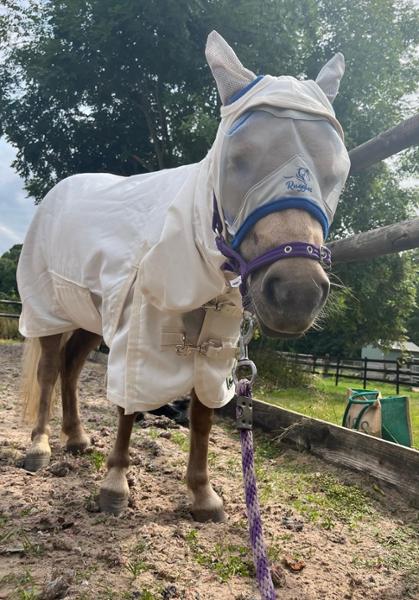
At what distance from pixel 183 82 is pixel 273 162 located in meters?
10.4

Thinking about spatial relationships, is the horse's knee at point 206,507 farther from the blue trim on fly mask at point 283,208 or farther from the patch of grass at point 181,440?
the blue trim on fly mask at point 283,208

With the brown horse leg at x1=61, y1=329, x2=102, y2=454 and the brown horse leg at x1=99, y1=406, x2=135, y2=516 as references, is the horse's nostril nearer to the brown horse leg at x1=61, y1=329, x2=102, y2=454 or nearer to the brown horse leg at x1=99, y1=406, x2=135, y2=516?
the brown horse leg at x1=99, y1=406, x2=135, y2=516

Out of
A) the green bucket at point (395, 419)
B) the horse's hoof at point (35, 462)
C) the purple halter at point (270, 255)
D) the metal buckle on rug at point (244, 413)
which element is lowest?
the horse's hoof at point (35, 462)

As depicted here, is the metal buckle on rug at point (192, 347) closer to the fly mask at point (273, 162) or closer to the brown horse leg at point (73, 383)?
the fly mask at point (273, 162)

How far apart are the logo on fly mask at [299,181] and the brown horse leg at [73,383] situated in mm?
2617

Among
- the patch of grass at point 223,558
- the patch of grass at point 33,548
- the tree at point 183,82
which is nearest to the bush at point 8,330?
the tree at point 183,82

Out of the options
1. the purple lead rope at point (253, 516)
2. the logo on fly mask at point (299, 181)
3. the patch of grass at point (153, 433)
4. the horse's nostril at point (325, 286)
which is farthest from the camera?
the patch of grass at point (153, 433)

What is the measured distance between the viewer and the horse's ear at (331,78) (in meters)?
2.12

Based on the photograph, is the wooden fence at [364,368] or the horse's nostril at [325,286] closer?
the horse's nostril at [325,286]

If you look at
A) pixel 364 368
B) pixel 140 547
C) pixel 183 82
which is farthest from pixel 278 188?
pixel 364 368

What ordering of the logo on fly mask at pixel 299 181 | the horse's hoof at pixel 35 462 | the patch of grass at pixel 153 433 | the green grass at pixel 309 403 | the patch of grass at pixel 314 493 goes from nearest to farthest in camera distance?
the logo on fly mask at pixel 299 181 → the patch of grass at pixel 314 493 → the horse's hoof at pixel 35 462 → the patch of grass at pixel 153 433 → the green grass at pixel 309 403

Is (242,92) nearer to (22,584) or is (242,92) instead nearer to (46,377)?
(22,584)

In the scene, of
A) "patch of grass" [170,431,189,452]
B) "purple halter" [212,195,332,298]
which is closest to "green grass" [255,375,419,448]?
"patch of grass" [170,431,189,452]

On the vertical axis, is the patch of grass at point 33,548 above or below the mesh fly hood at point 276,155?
below
